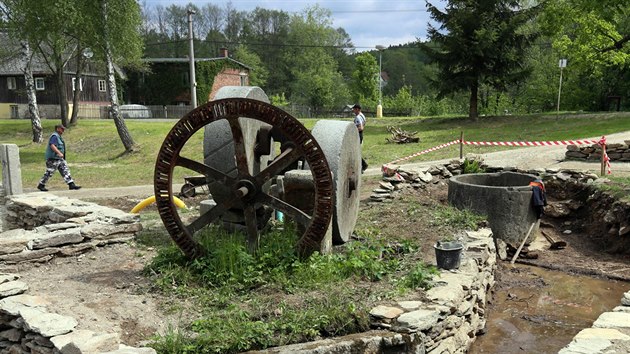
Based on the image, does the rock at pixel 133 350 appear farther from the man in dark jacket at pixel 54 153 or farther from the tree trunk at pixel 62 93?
the tree trunk at pixel 62 93

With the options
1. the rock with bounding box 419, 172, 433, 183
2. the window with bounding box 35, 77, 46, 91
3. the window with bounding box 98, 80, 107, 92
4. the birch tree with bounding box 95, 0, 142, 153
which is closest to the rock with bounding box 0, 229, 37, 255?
the rock with bounding box 419, 172, 433, 183

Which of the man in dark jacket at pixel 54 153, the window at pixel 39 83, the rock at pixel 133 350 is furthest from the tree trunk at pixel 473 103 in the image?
the window at pixel 39 83

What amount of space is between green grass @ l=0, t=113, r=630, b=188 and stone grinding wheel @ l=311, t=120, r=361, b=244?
8.73 m

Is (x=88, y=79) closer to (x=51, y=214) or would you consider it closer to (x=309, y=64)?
(x=309, y=64)

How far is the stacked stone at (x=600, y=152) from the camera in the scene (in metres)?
14.3

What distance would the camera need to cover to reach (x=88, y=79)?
1741 inches

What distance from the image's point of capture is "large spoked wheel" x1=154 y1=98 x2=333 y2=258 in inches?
240

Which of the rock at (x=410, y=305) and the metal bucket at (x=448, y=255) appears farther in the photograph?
the metal bucket at (x=448, y=255)

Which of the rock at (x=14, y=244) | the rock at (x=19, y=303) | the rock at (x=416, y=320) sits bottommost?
the rock at (x=416, y=320)

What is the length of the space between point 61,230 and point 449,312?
5209mm

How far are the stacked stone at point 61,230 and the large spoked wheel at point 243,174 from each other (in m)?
1.58

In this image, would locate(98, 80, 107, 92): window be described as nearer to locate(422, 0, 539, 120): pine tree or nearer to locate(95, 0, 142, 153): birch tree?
locate(95, 0, 142, 153): birch tree

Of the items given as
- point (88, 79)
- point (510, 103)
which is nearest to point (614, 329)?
point (510, 103)

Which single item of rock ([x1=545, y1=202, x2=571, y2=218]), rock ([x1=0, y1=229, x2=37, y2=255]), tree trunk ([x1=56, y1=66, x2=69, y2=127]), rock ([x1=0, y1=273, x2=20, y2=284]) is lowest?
rock ([x1=545, y1=202, x2=571, y2=218])
